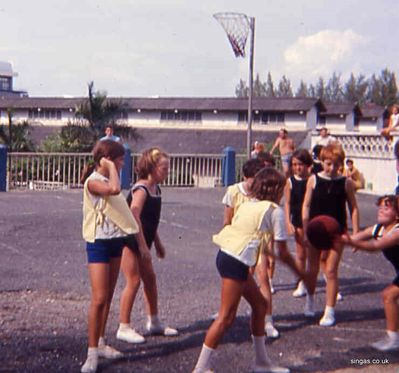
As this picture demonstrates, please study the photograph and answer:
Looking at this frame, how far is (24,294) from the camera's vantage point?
312 inches

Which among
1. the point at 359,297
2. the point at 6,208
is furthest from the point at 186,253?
the point at 6,208

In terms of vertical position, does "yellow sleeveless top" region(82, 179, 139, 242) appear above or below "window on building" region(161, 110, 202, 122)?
below

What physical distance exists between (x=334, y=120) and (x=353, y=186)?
4641 centimetres

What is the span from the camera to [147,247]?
620 cm

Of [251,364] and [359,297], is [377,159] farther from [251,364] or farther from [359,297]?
[251,364]

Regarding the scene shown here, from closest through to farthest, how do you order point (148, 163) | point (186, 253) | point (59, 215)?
point (148, 163) < point (186, 253) < point (59, 215)

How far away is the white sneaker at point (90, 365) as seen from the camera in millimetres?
5438

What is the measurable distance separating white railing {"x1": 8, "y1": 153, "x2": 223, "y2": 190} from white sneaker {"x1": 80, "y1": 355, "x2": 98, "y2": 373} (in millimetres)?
16203

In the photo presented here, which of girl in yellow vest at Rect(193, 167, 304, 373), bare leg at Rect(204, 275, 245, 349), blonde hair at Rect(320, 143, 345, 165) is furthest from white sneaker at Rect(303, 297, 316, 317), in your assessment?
bare leg at Rect(204, 275, 245, 349)

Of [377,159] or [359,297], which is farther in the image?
[377,159]

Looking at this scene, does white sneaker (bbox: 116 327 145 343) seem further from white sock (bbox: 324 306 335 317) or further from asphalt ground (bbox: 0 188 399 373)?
white sock (bbox: 324 306 335 317)

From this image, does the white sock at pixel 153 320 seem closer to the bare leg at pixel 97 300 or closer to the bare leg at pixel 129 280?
the bare leg at pixel 129 280

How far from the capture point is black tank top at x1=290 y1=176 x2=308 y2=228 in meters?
8.12

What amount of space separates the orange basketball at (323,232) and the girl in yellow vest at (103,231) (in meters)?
1.60
